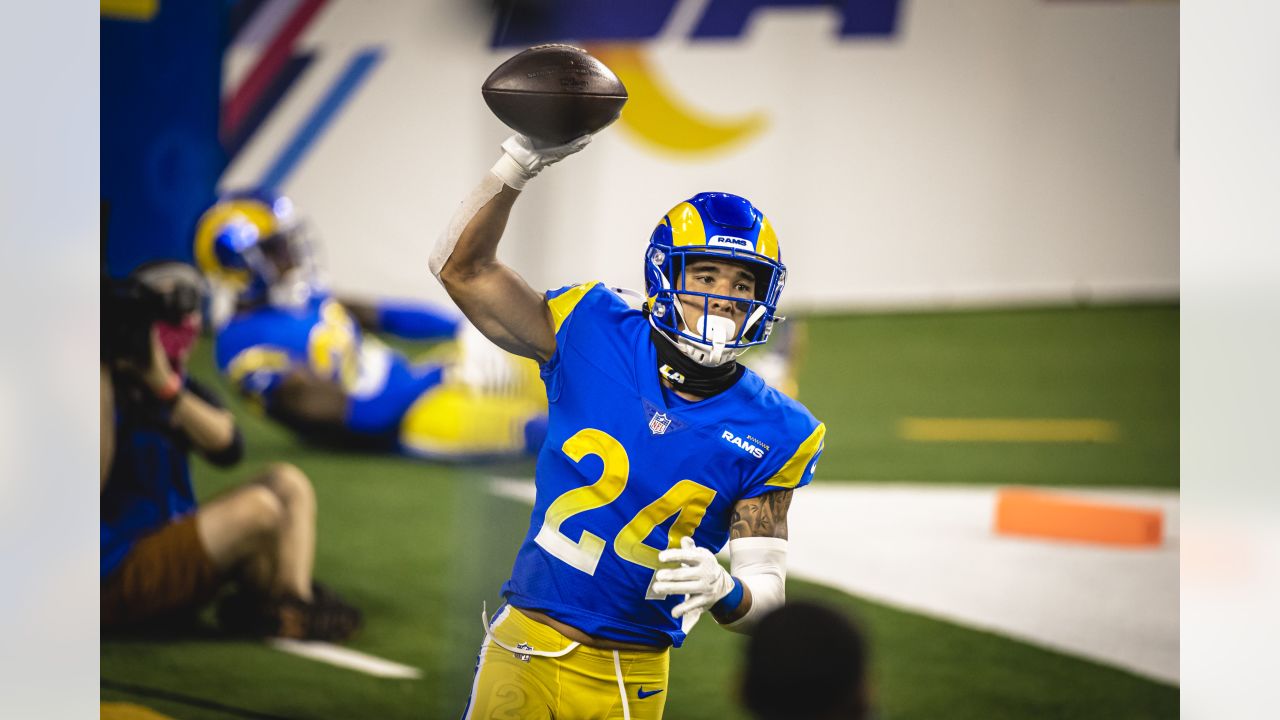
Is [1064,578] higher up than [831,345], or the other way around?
[831,345]

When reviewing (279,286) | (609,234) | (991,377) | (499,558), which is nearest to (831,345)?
(991,377)

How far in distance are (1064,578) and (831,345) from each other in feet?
16.6

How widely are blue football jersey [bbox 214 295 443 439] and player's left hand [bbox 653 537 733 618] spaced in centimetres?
471

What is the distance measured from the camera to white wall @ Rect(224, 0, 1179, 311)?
36.6 feet

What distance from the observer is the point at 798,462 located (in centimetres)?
263

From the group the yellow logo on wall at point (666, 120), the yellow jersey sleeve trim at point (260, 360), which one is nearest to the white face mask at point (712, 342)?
the yellow jersey sleeve trim at point (260, 360)

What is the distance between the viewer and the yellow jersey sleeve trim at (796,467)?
2.62 m

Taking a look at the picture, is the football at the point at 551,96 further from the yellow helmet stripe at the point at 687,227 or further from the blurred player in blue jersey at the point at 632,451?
the yellow helmet stripe at the point at 687,227

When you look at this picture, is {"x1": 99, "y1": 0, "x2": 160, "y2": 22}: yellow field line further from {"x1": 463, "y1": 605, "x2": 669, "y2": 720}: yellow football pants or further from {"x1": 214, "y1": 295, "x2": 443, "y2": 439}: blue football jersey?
{"x1": 463, "y1": 605, "x2": 669, "y2": 720}: yellow football pants

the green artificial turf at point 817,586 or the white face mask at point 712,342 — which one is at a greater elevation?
the white face mask at point 712,342
